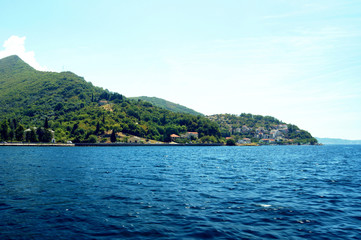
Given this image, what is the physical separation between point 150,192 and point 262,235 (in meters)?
15.2

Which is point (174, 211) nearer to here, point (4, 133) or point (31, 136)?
point (4, 133)

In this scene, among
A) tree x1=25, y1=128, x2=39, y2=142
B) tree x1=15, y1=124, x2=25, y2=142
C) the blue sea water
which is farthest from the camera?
tree x1=25, y1=128, x2=39, y2=142

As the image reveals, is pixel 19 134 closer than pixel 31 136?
Yes

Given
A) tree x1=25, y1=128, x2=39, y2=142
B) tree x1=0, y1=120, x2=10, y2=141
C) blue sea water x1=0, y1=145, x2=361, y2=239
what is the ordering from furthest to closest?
tree x1=25, y1=128, x2=39, y2=142 < tree x1=0, y1=120, x2=10, y2=141 < blue sea water x1=0, y1=145, x2=361, y2=239

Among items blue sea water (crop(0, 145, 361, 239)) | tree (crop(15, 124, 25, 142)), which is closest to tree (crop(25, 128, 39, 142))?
tree (crop(15, 124, 25, 142))

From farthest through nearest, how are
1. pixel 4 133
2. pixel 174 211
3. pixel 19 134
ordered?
pixel 19 134 < pixel 4 133 < pixel 174 211

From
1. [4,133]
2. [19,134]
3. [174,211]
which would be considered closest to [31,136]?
[19,134]

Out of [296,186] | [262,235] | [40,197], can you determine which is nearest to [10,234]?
[40,197]

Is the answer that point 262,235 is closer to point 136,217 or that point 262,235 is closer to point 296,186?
point 136,217

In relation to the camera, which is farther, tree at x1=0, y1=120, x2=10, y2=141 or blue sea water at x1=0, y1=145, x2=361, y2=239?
tree at x1=0, y1=120, x2=10, y2=141

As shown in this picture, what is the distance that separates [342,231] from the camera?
16.8 metres

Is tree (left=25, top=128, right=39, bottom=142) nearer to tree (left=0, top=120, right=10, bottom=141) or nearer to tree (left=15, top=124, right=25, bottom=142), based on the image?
tree (left=15, top=124, right=25, bottom=142)

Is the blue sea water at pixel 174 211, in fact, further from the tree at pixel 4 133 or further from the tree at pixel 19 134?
the tree at pixel 19 134

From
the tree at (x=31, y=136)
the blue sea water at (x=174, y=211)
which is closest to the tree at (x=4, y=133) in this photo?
the tree at (x=31, y=136)
